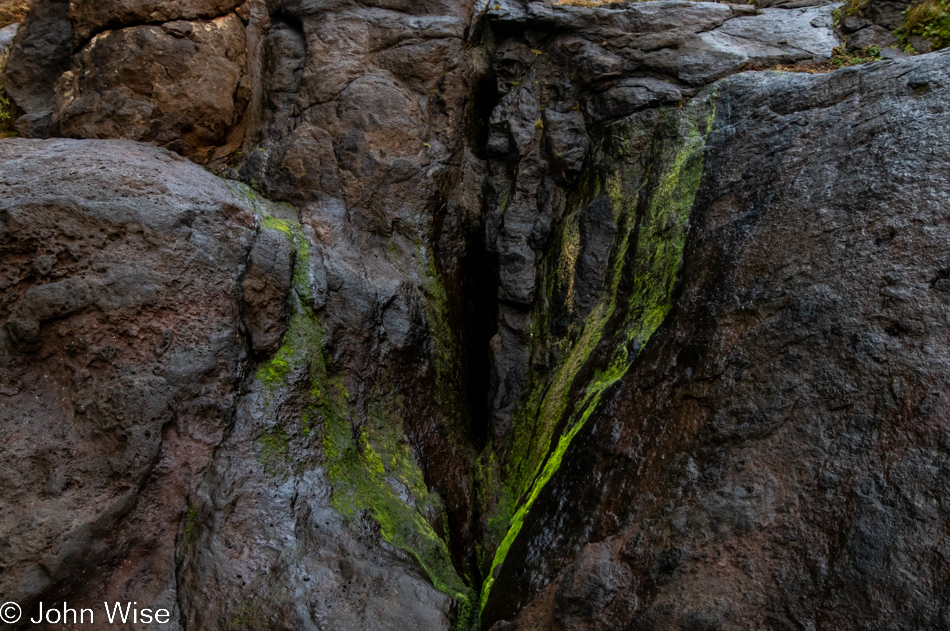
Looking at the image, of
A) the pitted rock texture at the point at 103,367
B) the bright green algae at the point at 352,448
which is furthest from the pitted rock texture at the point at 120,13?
the bright green algae at the point at 352,448

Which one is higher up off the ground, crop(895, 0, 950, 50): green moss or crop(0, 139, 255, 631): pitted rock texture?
crop(895, 0, 950, 50): green moss

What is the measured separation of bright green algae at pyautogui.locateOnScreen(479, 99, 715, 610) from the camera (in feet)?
16.6

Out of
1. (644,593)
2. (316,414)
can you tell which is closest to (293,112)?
(316,414)

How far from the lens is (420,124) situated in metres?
6.86

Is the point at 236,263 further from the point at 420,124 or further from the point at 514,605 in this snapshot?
the point at 514,605

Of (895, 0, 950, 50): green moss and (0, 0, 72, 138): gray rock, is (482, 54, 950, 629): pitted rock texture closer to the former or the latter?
(895, 0, 950, 50): green moss

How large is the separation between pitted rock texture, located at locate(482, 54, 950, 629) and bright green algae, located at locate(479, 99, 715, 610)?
0.28 metres

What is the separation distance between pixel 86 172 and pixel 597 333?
15.0 feet

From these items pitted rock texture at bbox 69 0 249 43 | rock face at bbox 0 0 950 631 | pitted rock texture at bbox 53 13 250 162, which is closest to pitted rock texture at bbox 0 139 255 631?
rock face at bbox 0 0 950 631

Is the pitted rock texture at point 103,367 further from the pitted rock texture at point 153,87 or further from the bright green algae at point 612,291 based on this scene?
the bright green algae at point 612,291

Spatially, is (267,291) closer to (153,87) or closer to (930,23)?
(153,87)

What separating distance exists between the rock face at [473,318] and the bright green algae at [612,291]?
0.12 feet

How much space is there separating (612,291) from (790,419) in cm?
252

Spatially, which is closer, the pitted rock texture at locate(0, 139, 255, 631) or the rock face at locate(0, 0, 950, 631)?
the rock face at locate(0, 0, 950, 631)
